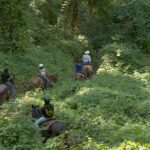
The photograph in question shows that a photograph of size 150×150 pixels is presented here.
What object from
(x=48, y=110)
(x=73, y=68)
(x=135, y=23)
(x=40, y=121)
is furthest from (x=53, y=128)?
(x=135, y=23)

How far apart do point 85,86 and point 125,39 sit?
1073 cm

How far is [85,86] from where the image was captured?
59.3ft

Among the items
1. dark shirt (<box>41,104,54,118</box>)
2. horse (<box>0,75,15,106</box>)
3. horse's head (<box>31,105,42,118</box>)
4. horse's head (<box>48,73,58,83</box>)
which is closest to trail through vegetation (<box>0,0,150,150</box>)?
horse's head (<box>31,105,42,118</box>)

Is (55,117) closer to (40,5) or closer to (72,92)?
(72,92)

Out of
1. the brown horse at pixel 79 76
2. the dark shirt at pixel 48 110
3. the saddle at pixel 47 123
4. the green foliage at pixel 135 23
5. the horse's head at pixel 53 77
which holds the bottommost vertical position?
the brown horse at pixel 79 76

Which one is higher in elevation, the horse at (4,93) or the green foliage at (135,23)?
the green foliage at (135,23)

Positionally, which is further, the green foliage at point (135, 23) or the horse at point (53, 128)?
the green foliage at point (135, 23)

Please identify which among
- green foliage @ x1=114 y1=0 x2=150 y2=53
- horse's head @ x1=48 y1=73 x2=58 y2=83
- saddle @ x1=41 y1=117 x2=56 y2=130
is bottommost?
horse's head @ x1=48 y1=73 x2=58 y2=83

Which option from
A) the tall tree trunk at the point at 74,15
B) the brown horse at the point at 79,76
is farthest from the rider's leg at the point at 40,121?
the tall tree trunk at the point at 74,15

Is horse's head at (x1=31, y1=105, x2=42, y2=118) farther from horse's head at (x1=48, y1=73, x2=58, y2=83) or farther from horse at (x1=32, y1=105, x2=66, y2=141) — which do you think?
horse's head at (x1=48, y1=73, x2=58, y2=83)

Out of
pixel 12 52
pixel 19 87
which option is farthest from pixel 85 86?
pixel 12 52

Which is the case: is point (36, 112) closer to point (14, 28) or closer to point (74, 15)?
point (14, 28)

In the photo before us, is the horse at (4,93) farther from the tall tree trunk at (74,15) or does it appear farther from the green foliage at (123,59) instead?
the tall tree trunk at (74,15)

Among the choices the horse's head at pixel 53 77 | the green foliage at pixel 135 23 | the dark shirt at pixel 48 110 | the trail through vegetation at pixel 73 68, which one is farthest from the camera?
the green foliage at pixel 135 23
